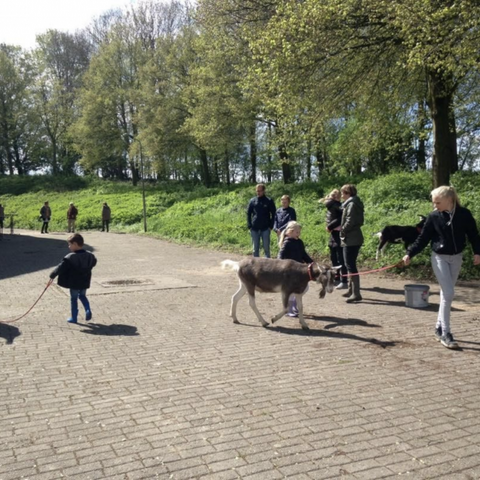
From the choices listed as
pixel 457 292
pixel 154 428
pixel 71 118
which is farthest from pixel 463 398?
pixel 71 118

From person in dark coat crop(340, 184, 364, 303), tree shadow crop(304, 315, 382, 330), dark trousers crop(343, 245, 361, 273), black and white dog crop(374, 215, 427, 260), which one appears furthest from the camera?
black and white dog crop(374, 215, 427, 260)

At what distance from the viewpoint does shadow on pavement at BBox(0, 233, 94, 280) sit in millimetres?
15070

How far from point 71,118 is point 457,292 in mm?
54385

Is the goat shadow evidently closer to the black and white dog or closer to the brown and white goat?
the brown and white goat

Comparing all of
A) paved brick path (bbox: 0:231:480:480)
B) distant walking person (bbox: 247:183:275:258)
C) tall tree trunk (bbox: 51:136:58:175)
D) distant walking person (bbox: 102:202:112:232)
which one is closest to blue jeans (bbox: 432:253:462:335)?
paved brick path (bbox: 0:231:480:480)

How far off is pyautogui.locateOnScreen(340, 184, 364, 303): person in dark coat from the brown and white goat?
1.99 metres

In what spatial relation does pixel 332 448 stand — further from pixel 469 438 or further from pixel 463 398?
pixel 463 398

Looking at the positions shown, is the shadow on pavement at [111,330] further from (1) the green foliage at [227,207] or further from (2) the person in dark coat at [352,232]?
(1) the green foliage at [227,207]

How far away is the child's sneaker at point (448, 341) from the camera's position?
20.9ft

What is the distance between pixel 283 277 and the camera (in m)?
7.43

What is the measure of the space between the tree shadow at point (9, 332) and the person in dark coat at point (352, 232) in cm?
564

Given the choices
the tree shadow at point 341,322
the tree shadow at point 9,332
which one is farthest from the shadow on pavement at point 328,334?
the tree shadow at point 9,332

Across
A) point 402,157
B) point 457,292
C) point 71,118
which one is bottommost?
point 457,292

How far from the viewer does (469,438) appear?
13.0 feet
